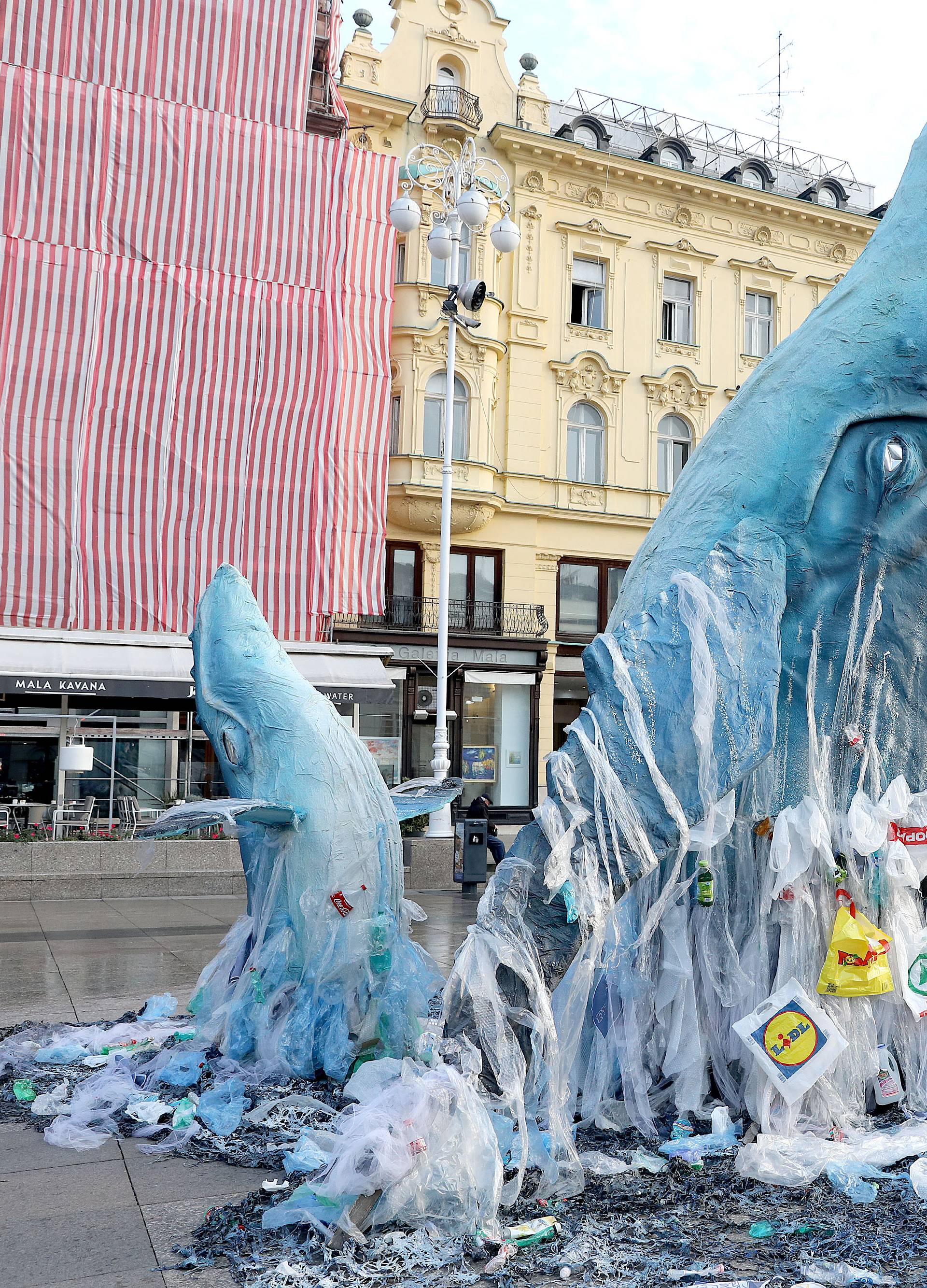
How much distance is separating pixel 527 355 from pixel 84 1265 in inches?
855

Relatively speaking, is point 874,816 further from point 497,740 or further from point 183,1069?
point 497,740

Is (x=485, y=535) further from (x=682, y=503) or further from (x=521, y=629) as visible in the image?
(x=682, y=503)

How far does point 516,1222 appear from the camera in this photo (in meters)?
2.87

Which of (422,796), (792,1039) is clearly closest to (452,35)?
(422,796)

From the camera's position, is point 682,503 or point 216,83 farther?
point 216,83

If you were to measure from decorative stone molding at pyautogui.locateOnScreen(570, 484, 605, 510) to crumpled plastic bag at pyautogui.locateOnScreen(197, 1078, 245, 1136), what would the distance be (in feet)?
66.0

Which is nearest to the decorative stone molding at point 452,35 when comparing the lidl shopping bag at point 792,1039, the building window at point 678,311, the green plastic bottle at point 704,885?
the building window at point 678,311

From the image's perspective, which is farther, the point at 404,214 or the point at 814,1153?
the point at 404,214

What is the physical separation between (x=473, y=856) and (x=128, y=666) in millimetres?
5808

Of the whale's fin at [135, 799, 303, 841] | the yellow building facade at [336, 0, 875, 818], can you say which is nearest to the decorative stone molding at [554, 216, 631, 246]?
the yellow building facade at [336, 0, 875, 818]

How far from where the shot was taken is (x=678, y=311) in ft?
82.2

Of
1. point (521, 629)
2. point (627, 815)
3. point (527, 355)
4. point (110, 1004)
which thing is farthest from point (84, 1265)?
point (527, 355)

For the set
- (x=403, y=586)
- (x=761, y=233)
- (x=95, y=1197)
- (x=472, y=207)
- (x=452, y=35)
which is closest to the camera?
(x=95, y=1197)

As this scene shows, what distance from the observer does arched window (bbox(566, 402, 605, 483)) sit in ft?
77.7
